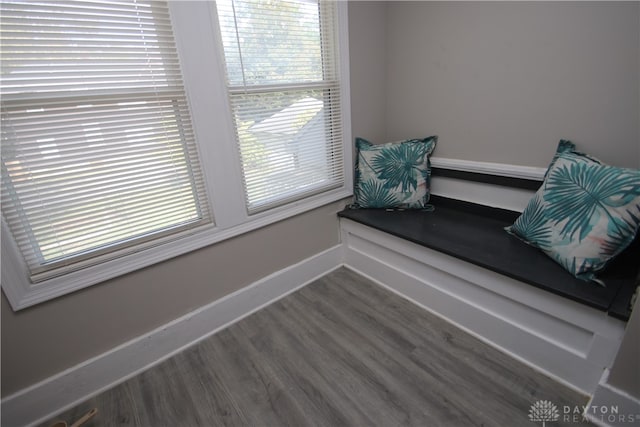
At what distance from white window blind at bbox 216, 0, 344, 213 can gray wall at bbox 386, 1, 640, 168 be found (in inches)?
22.0

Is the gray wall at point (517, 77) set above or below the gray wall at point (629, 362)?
above

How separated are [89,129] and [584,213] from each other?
2.00 m

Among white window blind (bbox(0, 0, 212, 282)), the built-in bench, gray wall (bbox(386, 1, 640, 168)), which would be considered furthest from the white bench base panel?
white window blind (bbox(0, 0, 212, 282))

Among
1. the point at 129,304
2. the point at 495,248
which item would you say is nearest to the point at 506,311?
the point at 495,248

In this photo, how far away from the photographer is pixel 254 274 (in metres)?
1.81

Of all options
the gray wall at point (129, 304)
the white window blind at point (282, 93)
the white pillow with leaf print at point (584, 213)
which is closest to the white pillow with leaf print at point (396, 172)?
the white window blind at point (282, 93)

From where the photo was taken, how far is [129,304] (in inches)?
55.0

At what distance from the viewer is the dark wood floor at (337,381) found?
123cm

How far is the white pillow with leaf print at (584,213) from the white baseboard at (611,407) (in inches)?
15.2

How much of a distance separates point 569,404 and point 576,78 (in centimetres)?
143

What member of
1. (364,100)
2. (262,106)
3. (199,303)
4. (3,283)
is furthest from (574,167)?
(3,283)

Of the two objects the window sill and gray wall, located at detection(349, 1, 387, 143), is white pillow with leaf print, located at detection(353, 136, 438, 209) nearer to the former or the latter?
gray wall, located at detection(349, 1, 387, 143)

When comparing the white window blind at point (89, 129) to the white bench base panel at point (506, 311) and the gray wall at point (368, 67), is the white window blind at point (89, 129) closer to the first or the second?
the gray wall at point (368, 67)

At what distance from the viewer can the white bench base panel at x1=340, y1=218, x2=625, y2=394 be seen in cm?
118
